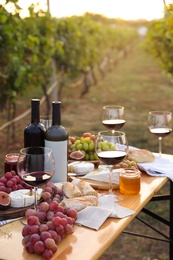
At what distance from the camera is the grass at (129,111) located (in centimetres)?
420

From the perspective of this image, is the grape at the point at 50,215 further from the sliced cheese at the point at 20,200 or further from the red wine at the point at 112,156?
the red wine at the point at 112,156

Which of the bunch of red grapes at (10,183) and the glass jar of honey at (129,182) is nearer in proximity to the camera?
the bunch of red grapes at (10,183)

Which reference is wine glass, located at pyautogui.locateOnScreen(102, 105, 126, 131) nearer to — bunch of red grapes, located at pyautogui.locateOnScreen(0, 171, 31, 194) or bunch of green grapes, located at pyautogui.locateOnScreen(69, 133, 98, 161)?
bunch of green grapes, located at pyautogui.locateOnScreen(69, 133, 98, 161)

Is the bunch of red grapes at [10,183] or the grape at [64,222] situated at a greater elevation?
the bunch of red grapes at [10,183]

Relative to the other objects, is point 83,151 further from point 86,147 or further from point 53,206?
point 53,206

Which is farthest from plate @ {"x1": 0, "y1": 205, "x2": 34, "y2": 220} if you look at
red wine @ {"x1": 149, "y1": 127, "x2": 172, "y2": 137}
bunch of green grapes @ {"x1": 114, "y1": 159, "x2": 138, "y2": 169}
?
red wine @ {"x1": 149, "y1": 127, "x2": 172, "y2": 137}

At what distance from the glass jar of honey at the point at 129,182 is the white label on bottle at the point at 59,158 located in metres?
0.28

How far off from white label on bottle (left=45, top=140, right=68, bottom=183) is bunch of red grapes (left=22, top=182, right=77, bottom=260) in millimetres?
342

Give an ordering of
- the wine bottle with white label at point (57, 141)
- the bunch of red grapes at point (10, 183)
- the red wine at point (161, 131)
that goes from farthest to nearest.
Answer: the red wine at point (161, 131) → the wine bottle with white label at point (57, 141) → the bunch of red grapes at point (10, 183)

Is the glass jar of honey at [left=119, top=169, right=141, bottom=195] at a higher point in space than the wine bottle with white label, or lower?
lower

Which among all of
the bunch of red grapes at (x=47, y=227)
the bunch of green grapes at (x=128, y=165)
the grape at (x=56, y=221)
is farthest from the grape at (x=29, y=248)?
the bunch of green grapes at (x=128, y=165)

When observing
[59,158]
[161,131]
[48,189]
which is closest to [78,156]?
[59,158]

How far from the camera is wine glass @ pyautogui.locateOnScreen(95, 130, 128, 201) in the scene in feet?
6.98

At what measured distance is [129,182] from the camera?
225cm
